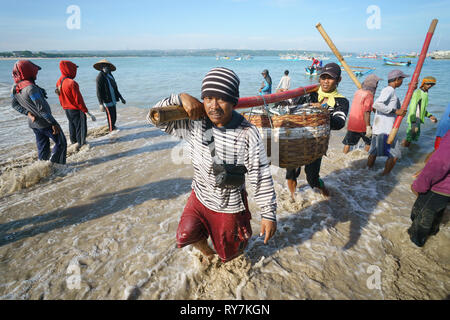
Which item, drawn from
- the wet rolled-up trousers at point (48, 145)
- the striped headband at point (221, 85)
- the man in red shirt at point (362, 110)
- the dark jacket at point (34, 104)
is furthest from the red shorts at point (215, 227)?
the man in red shirt at point (362, 110)

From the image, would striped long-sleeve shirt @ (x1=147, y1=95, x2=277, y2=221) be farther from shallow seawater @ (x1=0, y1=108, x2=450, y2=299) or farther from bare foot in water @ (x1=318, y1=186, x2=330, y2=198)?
bare foot in water @ (x1=318, y1=186, x2=330, y2=198)

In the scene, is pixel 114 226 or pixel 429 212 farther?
pixel 114 226

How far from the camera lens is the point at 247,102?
1.87 m

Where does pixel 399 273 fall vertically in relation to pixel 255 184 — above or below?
below

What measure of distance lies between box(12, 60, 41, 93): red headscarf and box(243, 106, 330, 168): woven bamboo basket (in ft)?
14.1

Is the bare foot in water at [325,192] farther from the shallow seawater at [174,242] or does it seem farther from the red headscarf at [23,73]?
the red headscarf at [23,73]

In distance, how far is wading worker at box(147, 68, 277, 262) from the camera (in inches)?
59.6

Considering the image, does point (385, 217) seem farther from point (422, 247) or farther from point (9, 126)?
point (9, 126)

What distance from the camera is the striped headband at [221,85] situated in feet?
4.78

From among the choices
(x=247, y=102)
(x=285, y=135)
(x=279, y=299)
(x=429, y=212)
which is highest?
(x=247, y=102)

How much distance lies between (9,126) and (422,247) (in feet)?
39.7

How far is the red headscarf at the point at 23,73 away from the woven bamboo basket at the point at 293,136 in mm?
4301

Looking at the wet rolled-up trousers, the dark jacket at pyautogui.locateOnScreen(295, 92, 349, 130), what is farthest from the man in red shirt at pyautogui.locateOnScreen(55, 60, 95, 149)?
the dark jacket at pyautogui.locateOnScreen(295, 92, 349, 130)
